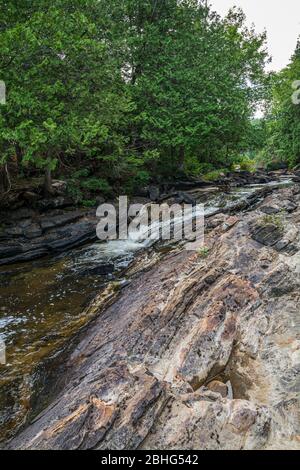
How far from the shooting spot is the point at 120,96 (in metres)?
14.8

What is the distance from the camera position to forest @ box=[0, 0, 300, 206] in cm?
956

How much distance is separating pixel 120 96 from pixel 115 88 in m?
0.76

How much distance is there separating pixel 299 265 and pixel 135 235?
23.5ft

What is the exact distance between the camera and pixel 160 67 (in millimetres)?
18016

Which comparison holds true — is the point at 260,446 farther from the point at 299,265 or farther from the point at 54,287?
the point at 54,287

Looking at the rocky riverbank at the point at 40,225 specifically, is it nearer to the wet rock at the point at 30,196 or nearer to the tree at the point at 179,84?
the wet rock at the point at 30,196

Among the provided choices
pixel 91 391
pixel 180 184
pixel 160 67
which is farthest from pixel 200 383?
pixel 160 67

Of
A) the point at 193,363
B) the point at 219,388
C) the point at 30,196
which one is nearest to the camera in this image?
the point at 219,388

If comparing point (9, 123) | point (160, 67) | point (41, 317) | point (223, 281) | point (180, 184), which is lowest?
point (41, 317)

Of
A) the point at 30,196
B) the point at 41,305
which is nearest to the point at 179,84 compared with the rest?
the point at 30,196

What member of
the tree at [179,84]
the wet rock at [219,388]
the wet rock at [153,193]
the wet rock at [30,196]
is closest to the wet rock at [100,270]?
the wet rock at [30,196]

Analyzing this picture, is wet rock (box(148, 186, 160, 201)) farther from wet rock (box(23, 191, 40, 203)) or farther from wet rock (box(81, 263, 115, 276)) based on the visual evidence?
wet rock (box(81, 263, 115, 276))

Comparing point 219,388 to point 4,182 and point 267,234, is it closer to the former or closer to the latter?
point 267,234

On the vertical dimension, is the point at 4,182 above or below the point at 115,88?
below
